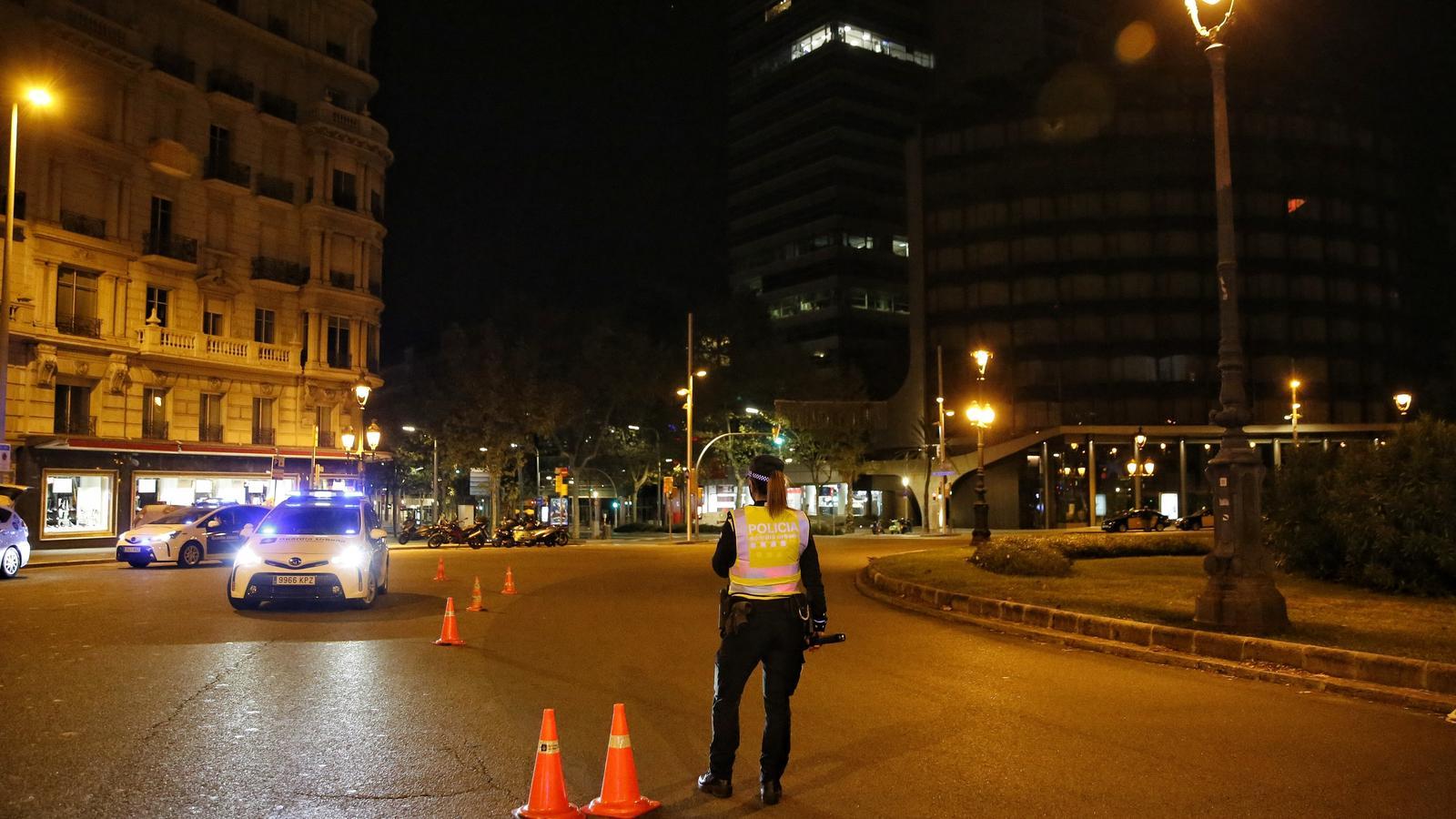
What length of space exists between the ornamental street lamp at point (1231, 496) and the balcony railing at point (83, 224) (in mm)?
34265

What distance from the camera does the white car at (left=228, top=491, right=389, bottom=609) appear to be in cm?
1421

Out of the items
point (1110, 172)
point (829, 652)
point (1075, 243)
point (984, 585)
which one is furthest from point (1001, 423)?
point (829, 652)

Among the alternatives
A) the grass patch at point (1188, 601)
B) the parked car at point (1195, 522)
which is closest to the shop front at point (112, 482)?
the grass patch at point (1188, 601)

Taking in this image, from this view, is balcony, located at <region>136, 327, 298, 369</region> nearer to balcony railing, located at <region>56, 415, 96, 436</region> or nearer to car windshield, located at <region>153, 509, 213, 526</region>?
balcony railing, located at <region>56, 415, 96, 436</region>

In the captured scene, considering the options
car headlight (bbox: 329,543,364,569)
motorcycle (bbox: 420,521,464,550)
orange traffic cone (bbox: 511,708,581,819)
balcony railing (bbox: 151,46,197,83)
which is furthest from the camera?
motorcycle (bbox: 420,521,464,550)

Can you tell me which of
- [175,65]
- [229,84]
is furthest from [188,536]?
[229,84]

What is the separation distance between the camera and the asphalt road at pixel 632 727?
19.1 ft

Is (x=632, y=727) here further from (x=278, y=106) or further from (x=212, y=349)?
(x=278, y=106)

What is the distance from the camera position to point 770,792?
18.6ft

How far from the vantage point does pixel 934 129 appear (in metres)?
72.8

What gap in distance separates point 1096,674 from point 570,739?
5.74 metres

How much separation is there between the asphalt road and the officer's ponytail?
64.4 inches

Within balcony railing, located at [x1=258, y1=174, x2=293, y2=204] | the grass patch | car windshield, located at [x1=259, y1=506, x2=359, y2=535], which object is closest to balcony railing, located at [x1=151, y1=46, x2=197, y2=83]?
balcony railing, located at [x1=258, y1=174, x2=293, y2=204]

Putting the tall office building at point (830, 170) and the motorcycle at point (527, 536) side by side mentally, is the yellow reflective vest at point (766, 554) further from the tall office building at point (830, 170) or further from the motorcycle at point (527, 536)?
the tall office building at point (830, 170)
